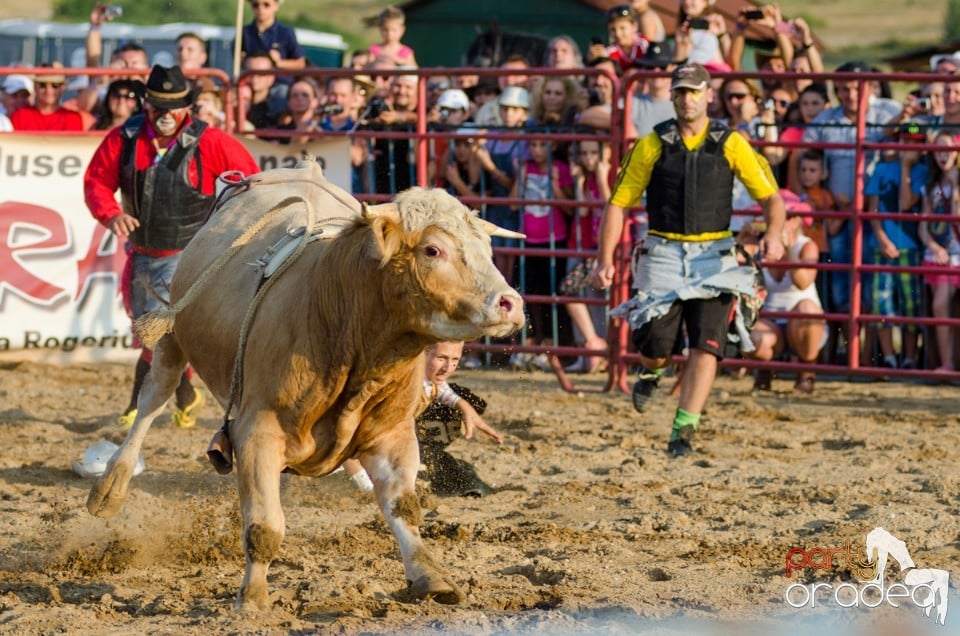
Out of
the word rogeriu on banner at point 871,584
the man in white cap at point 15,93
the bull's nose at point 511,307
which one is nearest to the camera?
the bull's nose at point 511,307

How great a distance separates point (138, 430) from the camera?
21.1 feet

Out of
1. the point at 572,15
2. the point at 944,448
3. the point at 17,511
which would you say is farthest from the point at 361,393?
the point at 572,15

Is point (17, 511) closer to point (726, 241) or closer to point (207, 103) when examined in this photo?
point (726, 241)

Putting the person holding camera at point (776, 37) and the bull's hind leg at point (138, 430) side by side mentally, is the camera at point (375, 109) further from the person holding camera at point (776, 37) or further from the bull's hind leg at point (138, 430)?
the bull's hind leg at point (138, 430)

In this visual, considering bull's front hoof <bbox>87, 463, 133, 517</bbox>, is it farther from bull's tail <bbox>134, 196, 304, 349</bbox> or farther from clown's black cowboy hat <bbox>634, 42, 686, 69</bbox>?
clown's black cowboy hat <bbox>634, 42, 686, 69</bbox>

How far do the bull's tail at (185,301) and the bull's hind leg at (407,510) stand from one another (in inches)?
40.5

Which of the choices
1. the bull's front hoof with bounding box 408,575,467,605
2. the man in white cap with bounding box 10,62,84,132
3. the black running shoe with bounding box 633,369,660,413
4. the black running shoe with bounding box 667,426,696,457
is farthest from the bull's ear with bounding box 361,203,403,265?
the man in white cap with bounding box 10,62,84,132

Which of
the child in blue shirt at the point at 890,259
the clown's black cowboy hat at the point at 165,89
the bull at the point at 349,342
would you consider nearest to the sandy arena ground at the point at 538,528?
the bull at the point at 349,342

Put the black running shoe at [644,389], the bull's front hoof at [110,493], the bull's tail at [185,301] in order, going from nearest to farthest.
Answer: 1. the bull's tail at [185,301]
2. the bull's front hoof at [110,493]
3. the black running shoe at [644,389]

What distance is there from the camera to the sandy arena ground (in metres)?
4.95

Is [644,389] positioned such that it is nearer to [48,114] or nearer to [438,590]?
[438,590]

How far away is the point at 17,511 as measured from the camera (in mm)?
6668

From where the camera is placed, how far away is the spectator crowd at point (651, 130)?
32.7ft

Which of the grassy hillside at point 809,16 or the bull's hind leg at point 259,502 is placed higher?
the grassy hillside at point 809,16
